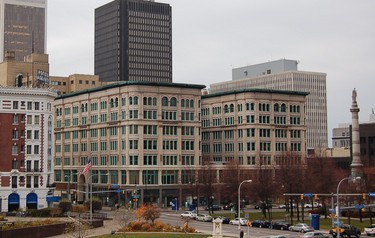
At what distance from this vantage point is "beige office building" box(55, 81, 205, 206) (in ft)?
472

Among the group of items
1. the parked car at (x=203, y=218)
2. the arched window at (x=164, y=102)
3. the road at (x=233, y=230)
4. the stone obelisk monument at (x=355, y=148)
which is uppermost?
the arched window at (x=164, y=102)

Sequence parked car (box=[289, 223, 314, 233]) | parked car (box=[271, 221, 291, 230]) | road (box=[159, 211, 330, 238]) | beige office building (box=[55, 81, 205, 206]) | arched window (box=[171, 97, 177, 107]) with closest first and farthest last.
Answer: road (box=[159, 211, 330, 238]), parked car (box=[289, 223, 314, 233]), parked car (box=[271, 221, 291, 230]), beige office building (box=[55, 81, 205, 206]), arched window (box=[171, 97, 177, 107])

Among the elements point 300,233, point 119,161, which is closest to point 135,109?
point 119,161

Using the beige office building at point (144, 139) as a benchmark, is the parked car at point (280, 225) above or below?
below

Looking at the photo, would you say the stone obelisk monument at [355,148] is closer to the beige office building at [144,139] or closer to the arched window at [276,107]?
the arched window at [276,107]

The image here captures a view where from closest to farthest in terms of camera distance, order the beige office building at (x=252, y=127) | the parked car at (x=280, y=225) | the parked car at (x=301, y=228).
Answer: the parked car at (x=301, y=228), the parked car at (x=280, y=225), the beige office building at (x=252, y=127)

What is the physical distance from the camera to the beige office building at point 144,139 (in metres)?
144

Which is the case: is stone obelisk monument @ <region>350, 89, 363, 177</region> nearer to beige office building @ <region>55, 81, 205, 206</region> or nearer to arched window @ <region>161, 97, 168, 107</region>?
beige office building @ <region>55, 81, 205, 206</region>

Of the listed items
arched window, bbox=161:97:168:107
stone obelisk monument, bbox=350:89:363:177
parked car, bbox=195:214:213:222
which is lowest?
parked car, bbox=195:214:213:222

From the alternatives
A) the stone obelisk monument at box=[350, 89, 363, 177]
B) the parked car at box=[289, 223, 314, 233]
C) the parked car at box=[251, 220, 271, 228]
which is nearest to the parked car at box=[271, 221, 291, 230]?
the parked car at box=[251, 220, 271, 228]

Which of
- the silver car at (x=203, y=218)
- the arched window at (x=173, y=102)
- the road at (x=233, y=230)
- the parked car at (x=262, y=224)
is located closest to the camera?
the road at (x=233, y=230)

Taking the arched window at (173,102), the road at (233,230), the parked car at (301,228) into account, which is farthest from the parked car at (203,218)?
the arched window at (173,102)

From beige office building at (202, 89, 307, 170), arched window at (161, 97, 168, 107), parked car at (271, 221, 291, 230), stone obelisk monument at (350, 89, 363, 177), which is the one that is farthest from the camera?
beige office building at (202, 89, 307, 170)

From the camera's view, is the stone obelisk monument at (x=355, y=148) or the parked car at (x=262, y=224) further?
the stone obelisk monument at (x=355, y=148)
